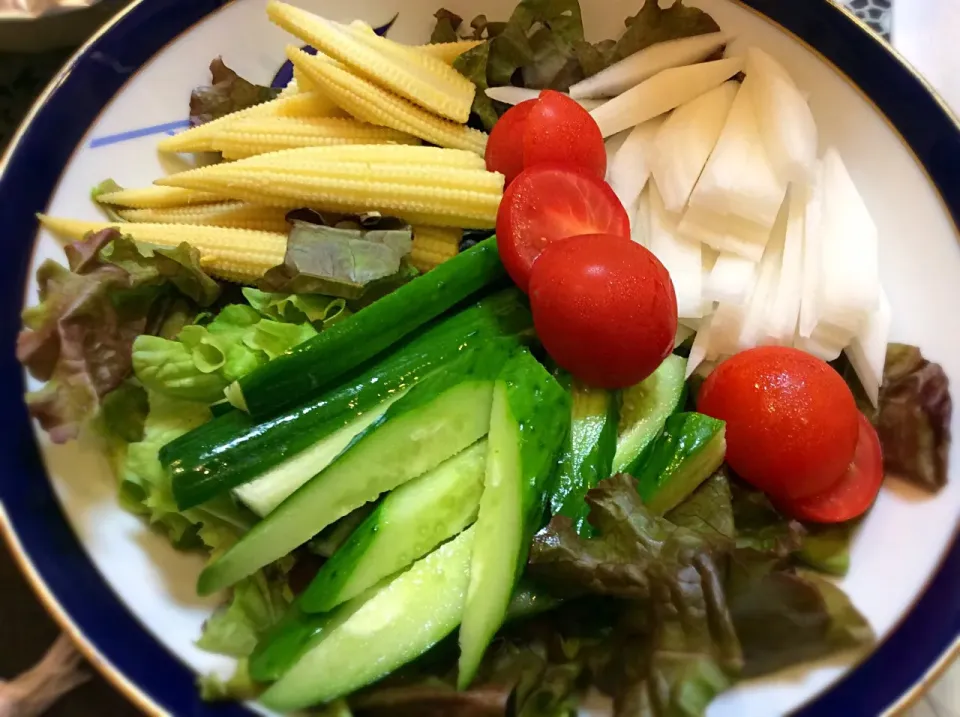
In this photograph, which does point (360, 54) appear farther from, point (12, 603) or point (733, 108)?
point (12, 603)

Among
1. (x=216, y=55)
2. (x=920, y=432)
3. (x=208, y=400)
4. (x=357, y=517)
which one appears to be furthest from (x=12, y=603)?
(x=920, y=432)

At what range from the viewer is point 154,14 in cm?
149

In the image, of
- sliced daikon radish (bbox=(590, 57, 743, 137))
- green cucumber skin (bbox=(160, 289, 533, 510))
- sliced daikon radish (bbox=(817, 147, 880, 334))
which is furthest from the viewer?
sliced daikon radish (bbox=(590, 57, 743, 137))

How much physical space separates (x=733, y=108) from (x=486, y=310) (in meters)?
0.66

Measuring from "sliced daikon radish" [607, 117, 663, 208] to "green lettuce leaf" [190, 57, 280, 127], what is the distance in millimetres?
754

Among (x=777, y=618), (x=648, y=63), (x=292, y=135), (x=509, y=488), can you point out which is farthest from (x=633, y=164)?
(x=777, y=618)

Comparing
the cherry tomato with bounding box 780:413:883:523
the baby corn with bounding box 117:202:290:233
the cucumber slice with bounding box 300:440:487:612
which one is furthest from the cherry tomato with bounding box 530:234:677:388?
the baby corn with bounding box 117:202:290:233

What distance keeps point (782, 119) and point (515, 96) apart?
517 millimetres

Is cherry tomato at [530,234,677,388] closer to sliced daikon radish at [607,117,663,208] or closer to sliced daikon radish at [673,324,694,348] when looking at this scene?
sliced daikon radish at [673,324,694,348]

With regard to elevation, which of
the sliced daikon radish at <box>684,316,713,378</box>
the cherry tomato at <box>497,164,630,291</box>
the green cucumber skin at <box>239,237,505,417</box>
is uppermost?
the cherry tomato at <box>497,164,630,291</box>

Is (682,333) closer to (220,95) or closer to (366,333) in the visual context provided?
(366,333)

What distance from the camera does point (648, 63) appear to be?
5.10 ft

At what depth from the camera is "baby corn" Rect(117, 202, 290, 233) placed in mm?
1436

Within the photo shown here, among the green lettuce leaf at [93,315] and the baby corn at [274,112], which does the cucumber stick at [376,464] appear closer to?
the green lettuce leaf at [93,315]
